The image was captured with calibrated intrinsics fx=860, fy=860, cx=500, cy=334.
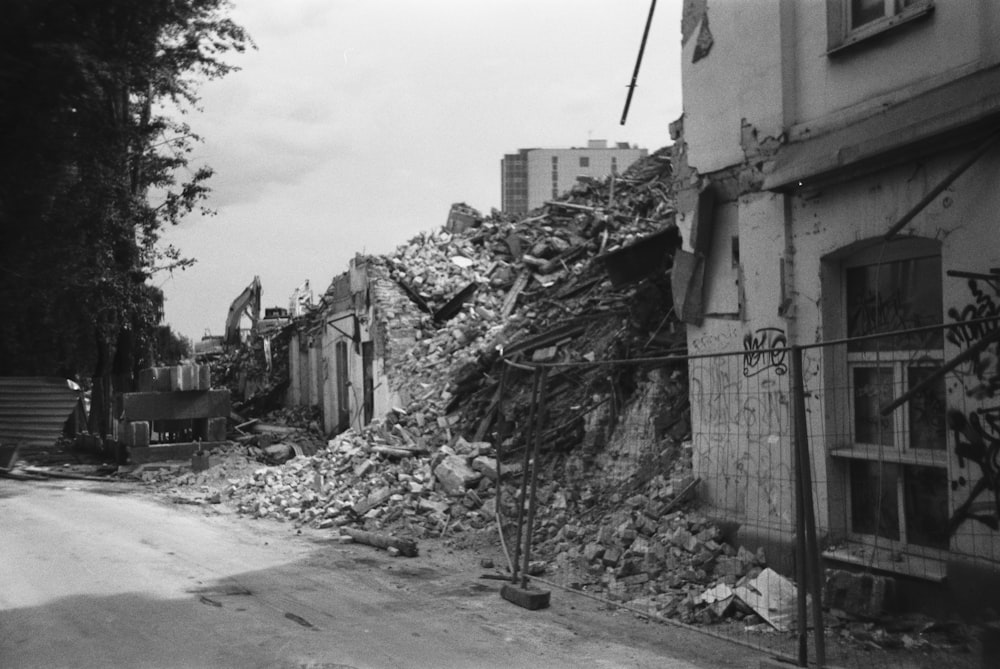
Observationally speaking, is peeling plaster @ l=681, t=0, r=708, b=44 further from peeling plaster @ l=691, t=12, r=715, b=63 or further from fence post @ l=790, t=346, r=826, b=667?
fence post @ l=790, t=346, r=826, b=667

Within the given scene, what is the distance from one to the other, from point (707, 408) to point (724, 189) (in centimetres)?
211

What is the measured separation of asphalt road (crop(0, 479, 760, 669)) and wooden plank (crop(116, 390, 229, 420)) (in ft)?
25.6

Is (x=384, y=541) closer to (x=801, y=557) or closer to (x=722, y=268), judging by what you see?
(x=722, y=268)

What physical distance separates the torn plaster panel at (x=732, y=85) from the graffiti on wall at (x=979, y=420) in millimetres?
2572

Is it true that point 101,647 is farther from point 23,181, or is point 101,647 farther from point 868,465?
point 23,181

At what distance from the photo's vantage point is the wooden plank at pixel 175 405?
18406 mm

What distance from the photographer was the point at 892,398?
6.56m

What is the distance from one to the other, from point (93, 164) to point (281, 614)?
51.2 ft

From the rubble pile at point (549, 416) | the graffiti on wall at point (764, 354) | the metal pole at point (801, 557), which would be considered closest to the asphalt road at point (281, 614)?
the metal pole at point (801, 557)

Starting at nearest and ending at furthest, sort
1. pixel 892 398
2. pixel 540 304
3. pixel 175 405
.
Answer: pixel 892 398
pixel 540 304
pixel 175 405

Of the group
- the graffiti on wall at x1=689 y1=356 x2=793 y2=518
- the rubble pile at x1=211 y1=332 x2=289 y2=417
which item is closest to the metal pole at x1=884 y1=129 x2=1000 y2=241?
the graffiti on wall at x1=689 y1=356 x2=793 y2=518

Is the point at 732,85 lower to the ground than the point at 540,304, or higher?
higher

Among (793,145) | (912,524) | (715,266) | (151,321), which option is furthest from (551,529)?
(151,321)

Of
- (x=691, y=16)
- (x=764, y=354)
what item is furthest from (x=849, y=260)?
(x=691, y=16)
